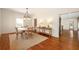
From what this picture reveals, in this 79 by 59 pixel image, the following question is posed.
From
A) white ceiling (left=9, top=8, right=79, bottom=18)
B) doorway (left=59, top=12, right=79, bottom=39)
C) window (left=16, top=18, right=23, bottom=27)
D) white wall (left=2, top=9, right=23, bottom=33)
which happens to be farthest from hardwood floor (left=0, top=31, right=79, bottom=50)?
white ceiling (left=9, top=8, right=79, bottom=18)

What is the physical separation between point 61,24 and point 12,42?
936 mm

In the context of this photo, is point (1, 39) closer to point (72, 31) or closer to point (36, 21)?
point (36, 21)

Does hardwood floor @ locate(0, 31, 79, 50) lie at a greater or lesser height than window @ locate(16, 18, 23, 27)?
lesser

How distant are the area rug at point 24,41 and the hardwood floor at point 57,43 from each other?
6 cm

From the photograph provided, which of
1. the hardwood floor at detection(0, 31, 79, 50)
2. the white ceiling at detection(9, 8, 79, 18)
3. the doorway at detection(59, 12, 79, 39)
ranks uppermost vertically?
the white ceiling at detection(9, 8, 79, 18)

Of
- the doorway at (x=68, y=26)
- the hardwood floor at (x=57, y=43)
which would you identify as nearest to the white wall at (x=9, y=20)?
the hardwood floor at (x=57, y=43)

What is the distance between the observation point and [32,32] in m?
2.23

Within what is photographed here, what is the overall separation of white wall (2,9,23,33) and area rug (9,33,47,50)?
5.0 inches

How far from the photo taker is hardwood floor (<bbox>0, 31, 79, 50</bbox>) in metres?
2.17

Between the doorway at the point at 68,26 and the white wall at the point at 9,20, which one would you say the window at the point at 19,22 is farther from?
the doorway at the point at 68,26

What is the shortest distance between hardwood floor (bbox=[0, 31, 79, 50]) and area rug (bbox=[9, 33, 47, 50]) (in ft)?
0.19

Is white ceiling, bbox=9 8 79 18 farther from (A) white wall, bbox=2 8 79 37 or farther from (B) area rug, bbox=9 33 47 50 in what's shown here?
(B) area rug, bbox=9 33 47 50
